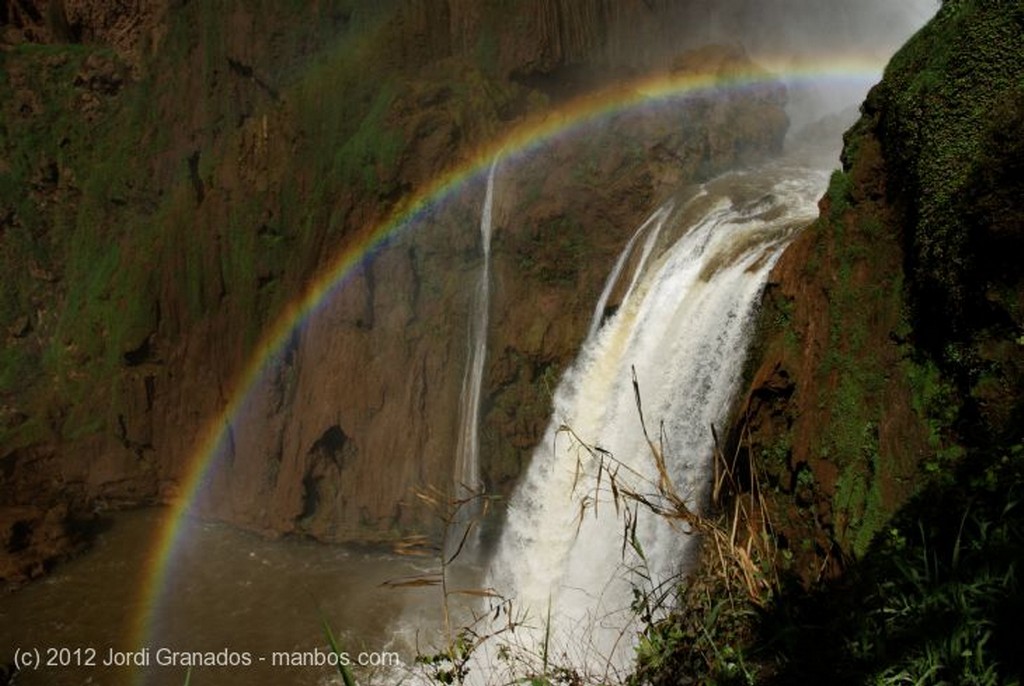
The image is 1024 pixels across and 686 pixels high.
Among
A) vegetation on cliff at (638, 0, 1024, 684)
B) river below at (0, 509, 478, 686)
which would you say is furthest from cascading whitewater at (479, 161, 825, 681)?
river below at (0, 509, 478, 686)

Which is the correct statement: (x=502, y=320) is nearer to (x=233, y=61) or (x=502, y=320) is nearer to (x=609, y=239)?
(x=609, y=239)

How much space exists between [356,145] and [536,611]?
1188 cm

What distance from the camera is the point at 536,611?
39.5 feet

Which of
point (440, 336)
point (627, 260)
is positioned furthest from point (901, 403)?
point (440, 336)

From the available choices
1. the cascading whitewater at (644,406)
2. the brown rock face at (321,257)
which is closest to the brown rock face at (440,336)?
the brown rock face at (321,257)

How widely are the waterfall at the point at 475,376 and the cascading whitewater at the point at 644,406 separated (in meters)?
2.01

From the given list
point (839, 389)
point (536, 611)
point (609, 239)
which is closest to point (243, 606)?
point (536, 611)

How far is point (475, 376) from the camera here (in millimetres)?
16797

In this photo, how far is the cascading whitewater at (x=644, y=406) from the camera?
9.86 meters

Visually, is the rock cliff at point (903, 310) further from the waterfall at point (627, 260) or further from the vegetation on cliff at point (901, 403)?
the waterfall at point (627, 260)

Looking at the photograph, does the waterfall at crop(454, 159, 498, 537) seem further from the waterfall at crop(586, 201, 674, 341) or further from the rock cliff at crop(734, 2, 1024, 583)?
the rock cliff at crop(734, 2, 1024, 583)

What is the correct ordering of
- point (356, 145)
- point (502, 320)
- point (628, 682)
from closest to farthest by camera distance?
point (628, 682)
point (502, 320)
point (356, 145)

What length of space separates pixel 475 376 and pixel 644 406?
21.3 ft

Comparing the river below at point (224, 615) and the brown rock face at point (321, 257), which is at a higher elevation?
the brown rock face at point (321, 257)
